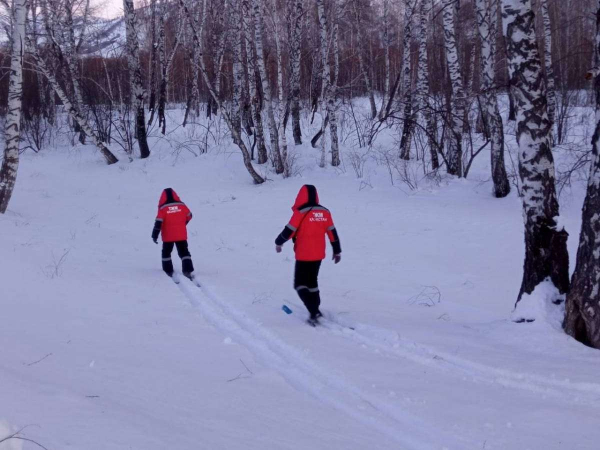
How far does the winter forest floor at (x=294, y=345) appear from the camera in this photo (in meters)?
3.49

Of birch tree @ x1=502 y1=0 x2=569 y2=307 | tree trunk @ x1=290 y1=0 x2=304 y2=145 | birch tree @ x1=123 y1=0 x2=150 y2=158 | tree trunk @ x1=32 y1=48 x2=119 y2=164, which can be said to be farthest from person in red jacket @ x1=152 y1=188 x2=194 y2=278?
birch tree @ x1=123 y1=0 x2=150 y2=158

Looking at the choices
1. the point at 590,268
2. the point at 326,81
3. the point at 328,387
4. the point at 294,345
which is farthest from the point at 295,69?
the point at 328,387

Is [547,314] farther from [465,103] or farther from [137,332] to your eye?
[465,103]

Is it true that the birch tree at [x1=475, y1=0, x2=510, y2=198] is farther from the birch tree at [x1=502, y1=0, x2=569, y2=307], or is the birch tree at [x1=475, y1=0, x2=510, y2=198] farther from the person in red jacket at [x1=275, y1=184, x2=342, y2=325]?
the person in red jacket at [x1=275, y1=184, x2=342, y2=325]

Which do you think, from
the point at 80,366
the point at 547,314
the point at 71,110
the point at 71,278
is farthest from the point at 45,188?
the point at 547,314

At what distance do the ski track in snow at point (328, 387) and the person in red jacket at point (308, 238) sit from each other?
2.56 ft

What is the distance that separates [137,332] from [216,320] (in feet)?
3.47

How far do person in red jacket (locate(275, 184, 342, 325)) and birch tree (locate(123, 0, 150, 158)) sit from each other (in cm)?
1638

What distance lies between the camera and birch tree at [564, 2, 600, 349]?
5141 mm

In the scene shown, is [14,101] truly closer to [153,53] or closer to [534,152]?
[534,152]

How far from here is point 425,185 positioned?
49.8ft

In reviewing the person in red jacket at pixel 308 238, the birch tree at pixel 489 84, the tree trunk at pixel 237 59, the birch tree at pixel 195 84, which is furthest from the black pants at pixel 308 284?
the birch tree at pixel 195 84

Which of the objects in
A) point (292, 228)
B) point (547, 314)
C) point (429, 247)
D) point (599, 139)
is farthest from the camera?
point (429, 247)

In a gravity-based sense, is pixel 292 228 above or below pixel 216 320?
above
